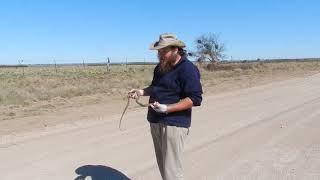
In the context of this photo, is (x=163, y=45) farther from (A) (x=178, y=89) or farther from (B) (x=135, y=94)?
(B) (x=135, y=94)

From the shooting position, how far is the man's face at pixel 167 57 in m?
5.19

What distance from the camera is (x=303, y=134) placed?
1146 centimetres

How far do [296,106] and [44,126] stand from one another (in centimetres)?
790

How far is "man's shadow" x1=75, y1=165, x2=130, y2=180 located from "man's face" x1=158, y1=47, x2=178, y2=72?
261 cm

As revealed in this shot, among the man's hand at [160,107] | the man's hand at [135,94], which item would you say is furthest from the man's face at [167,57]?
the man's hand at [135,94]

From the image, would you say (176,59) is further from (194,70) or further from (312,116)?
(312,116)

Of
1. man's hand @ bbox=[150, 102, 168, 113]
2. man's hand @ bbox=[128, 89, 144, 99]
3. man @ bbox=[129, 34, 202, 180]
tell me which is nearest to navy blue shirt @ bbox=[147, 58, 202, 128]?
man @ bbox=[129, 34, 202, 180]

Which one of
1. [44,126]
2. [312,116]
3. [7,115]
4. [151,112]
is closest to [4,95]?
[7,115]

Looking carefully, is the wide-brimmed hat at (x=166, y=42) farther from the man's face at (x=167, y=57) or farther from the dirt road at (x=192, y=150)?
the dirt road at (x=192, y=150)

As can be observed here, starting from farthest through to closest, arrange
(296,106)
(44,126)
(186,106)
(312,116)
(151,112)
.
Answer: (296,106), (312,116), (44,126), (151,112), (186,106)

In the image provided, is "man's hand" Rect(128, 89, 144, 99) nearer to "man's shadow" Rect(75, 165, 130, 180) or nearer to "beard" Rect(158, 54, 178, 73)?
"beard" Rect(158, 54, 178, 73)

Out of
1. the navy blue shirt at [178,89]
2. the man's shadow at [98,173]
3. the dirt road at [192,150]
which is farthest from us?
the dirt road at [192,150]

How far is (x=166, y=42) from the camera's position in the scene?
512cm

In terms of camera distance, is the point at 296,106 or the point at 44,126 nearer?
the point at 44,126
